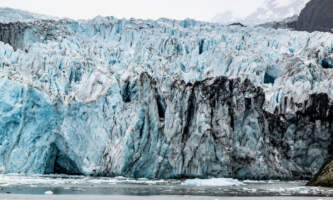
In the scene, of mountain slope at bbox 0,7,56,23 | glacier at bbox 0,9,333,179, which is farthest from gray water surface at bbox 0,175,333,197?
mountain slope at bbox 0,7,56,23

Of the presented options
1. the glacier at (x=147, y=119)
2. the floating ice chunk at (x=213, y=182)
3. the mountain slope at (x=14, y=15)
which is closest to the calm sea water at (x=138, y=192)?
the floating ice chunk at (x=213, y=182)

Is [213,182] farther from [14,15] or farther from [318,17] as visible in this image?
[318,17]

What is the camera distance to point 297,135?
47625mm

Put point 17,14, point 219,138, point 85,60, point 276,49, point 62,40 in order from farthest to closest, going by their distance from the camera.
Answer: point 17,14, point 276,49, point 62,40, point 85,60, point 219,138

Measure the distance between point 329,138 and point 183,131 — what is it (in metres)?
14.3

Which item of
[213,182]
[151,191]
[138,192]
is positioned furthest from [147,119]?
[138,192]

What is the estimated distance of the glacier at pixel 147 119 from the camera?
42.1 metres

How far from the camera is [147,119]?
43.2 metres

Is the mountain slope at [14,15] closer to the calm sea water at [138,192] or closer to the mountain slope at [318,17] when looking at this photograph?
the calm sea water at [138,192]

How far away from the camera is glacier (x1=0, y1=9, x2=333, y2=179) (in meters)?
42.1

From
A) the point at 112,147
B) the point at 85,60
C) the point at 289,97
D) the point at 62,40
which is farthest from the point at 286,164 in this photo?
the point at 62,40

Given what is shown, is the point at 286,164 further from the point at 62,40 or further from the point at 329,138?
the point at 62,40

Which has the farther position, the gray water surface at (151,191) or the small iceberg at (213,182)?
the small iceberg at (213,182)

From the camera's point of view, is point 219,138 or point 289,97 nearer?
point 219,138
